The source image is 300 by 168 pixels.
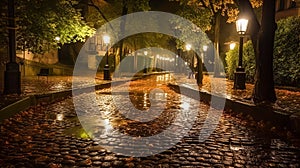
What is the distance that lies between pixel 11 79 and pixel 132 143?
7.65 metres

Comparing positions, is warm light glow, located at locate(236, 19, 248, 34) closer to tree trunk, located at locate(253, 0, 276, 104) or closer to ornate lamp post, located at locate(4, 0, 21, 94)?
tree trunk, located at locate(253, 0, 276, 104)

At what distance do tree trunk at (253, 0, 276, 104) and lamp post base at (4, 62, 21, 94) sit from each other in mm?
9172

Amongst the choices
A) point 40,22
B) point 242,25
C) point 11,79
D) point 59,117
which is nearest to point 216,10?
point 242,25

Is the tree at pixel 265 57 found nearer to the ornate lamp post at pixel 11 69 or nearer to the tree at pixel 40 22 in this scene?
the ornate lamp post at pixel 11 69

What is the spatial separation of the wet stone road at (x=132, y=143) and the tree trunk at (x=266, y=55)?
6.38 feet

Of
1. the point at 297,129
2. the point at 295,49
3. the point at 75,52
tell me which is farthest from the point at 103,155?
the point at 75,52

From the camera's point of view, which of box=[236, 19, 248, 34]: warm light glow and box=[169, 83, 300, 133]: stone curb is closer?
box=[169, 83, 300, 133]: stone curb

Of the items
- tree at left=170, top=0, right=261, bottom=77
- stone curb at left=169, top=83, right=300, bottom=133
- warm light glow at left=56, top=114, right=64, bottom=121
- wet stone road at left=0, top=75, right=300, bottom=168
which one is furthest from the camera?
tree at left=170, top=0, right=261, bottom=77

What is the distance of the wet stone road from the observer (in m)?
4.56

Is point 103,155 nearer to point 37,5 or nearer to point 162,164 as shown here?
point 162,164

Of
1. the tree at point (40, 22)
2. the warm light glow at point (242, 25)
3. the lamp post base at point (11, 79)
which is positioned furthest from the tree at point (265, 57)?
the tree at point (40, 22)

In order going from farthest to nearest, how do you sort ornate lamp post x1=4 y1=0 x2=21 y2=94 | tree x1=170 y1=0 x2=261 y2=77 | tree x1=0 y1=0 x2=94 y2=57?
tree x1=170 y1=0 x2=261 y2=77 < tree x1=0 y1=0 x2=94 y2=57 < ornate lamp post x1=4 y1=0 x2=21 y2=94

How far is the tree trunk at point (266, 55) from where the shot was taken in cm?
957

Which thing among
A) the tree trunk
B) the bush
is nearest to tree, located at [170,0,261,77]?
the bush
